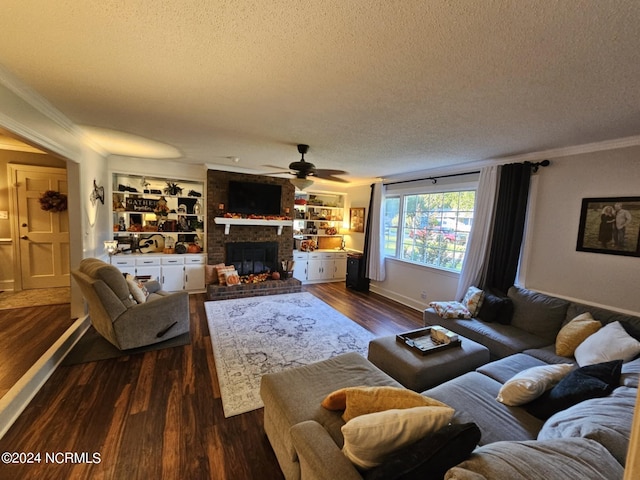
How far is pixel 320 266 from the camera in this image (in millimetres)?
6348

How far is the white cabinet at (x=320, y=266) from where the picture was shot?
20.1 ft

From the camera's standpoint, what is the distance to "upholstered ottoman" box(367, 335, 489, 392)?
82.8 inches

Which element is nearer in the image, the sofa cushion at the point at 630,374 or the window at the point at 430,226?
the sofa cushion at the point at 630,374

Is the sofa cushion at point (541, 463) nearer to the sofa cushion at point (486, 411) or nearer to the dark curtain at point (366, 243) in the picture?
the sofa cushion at point (486, 411)

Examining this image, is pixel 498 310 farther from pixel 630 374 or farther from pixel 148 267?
pixel 148 267

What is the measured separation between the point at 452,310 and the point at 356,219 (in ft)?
12.0

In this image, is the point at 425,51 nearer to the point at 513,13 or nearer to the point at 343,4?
the point at 513,13

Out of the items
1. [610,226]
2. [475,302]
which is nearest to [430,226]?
[475,302]

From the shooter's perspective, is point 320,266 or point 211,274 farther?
point 320,266

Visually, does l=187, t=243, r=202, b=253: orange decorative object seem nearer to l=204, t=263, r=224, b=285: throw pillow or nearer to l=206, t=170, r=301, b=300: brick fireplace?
l=206, t=170, r=301, b=300: brick fireplace

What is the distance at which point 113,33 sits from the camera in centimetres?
137

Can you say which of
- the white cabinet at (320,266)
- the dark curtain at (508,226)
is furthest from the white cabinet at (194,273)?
the dark curtain at (508,226)

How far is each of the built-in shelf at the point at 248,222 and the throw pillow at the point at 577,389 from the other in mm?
4741

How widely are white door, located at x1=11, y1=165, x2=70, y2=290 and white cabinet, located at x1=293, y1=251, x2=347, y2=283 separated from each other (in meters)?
4.12
